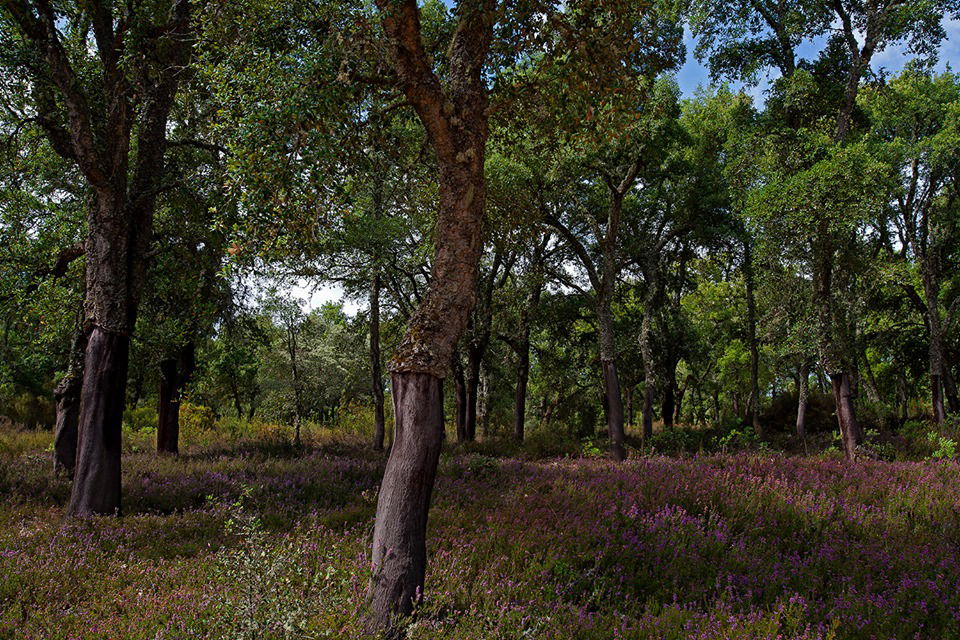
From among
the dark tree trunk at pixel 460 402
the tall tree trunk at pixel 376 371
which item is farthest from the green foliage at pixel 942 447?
the tall tree trunk at pixel 376 371

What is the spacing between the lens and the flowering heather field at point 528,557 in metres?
4.29

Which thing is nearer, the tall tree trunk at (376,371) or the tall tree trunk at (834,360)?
the tall tree trunk at (834,360)

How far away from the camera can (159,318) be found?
13.2 metres

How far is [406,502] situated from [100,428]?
6112mm

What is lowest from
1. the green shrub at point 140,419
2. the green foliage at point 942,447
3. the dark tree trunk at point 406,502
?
the green shrub at point 140,419

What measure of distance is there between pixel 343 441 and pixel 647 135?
14.0 m

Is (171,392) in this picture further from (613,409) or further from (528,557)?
(528,557)

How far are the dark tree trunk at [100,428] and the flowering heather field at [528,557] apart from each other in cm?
43

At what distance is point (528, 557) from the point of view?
19.8 feet

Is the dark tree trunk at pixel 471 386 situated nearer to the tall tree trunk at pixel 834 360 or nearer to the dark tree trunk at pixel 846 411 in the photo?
the tall tree trunk at pixel 834 360

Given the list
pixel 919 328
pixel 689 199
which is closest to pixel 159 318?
pixel 689 199

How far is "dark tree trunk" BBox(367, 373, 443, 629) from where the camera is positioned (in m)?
4.23

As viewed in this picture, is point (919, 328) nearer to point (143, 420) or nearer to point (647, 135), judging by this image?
point (647, 135)

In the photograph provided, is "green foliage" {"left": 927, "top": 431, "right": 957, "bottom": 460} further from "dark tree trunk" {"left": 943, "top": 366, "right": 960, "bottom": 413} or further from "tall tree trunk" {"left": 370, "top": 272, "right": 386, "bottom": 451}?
"tall tree trunk" {"left": 370, "top": 272, "right": 386, "bottom": 451}
